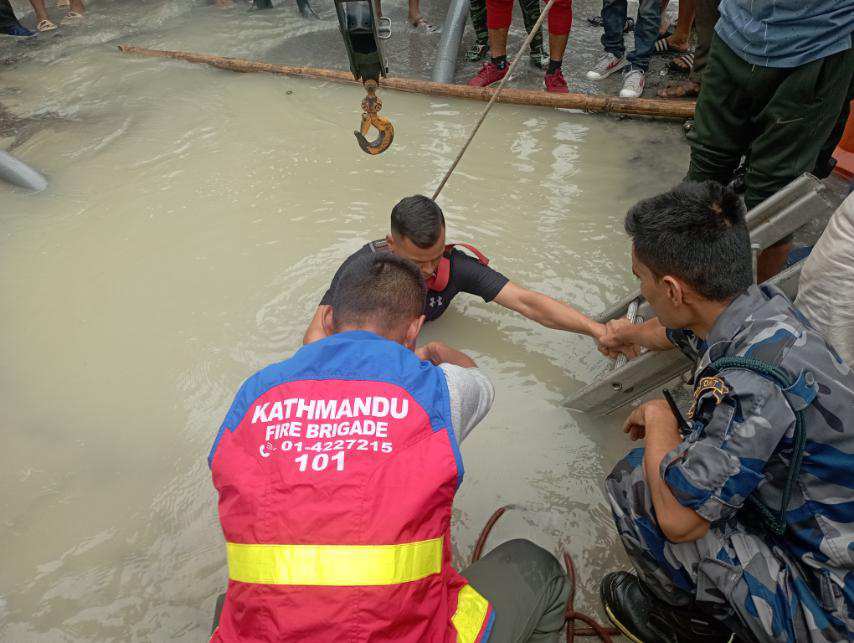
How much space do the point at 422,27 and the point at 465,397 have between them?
668 centimetres

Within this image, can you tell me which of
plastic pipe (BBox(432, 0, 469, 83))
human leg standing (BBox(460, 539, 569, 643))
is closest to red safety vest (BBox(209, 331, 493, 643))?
human leg standing (BBox(460, 539, 569, 643))

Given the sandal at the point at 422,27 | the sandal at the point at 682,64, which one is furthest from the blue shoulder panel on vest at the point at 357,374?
the sandal at the point at 422,27

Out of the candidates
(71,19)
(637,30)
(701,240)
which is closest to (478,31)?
(637,30)

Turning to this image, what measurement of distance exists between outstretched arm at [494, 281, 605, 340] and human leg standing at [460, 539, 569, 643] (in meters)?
1.10

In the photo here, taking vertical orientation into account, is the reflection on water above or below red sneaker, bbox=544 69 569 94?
below

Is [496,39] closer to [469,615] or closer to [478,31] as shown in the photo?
[478,31]

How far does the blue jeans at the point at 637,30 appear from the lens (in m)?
5.17

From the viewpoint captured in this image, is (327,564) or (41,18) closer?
(327,564)

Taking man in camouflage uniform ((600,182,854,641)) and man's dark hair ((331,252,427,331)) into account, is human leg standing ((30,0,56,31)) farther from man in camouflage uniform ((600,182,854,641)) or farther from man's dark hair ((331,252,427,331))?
man in camouflage uniform ((600,182,854,641))

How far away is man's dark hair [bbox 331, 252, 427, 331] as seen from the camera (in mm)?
1794

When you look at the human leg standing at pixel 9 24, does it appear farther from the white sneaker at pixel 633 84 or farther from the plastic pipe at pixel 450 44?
the white sneaker at pixel 633 84

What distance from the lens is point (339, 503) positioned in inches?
52.7

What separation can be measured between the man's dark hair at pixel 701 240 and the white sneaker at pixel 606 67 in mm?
4413

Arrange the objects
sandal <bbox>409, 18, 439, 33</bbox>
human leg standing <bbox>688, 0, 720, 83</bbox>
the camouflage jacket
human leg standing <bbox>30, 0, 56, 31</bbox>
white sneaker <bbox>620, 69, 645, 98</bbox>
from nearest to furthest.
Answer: the camouflage jacket → human leg standing <bbox>688, 0, 720, 83</bbox> → white sneaker <bbox>620, 69, 645, 98</bbox> → sandal <bbox>409, 18, 439, 33</bbox> → human leg standing <bbox>30, 0, 56, 31</bbox>
